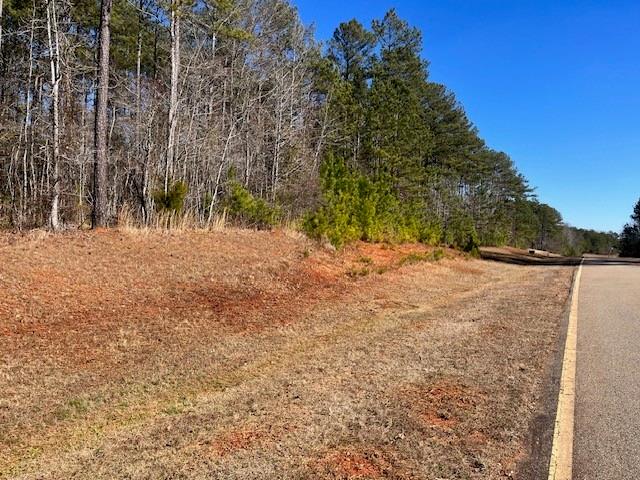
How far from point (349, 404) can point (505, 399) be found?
149cm

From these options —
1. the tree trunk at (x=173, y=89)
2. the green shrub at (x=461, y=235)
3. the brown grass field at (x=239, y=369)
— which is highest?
the tree trunk at (x=173, y=89)

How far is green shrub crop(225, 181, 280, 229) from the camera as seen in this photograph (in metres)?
15.6

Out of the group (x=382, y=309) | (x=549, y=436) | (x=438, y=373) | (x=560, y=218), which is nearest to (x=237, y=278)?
(x=382, y=309)

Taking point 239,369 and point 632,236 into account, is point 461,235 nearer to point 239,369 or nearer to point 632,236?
point 239,369

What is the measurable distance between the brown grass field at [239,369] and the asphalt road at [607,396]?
41 centimetres

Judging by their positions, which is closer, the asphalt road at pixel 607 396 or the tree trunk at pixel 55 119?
the asphalt road at pixel 607 396

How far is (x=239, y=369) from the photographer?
19.2ft

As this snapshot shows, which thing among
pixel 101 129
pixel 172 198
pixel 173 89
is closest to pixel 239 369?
pixel 172 198

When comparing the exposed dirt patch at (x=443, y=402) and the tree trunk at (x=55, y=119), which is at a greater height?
the tree trunk at (x=55, y=119)

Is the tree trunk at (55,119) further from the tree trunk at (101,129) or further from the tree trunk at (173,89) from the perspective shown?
the tree trunk at (173,89)

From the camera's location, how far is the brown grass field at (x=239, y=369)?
3.65 metres

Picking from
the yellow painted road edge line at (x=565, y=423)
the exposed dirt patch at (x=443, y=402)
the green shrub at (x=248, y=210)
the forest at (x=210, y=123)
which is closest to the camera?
the yellow painted road edge line at (x=565, y=423)

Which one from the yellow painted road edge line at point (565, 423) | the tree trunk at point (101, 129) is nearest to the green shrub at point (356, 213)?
the tree trunk at point (101, 129)

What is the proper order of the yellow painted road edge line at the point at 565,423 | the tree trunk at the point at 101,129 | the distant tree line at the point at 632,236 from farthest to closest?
1. the distant tree line at the point at 632,236
2. the tree trunk at the point at 101,129
3. the yellow painted road edge line at the point at 565,423
